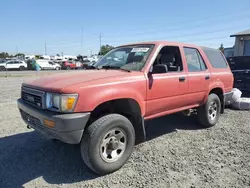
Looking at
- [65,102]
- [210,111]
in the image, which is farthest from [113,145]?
[210,111]

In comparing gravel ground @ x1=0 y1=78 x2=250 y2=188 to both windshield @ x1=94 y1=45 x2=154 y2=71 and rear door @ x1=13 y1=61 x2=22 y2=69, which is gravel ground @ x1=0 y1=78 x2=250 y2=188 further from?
rear door @ x1=13 y1=61 x2=22 y2=69

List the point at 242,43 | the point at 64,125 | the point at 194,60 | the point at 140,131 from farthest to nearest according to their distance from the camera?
1. the point at 242,43
2. the point at 194,60
3. the point at 140,131
4. the point at 64,125

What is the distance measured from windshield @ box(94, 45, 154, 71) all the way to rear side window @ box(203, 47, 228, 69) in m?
1.99

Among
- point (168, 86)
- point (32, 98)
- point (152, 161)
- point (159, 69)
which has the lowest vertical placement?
point (152, 161)

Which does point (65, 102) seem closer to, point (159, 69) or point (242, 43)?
point (159, 69)

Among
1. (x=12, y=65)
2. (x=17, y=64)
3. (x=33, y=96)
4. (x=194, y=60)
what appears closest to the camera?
(x=33, y=96)

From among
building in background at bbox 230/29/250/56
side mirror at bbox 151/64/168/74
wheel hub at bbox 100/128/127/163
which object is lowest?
wheel hub at bbox 100/128/127/163

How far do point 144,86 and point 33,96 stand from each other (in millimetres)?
1717

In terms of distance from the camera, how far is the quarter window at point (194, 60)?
15.2 feet

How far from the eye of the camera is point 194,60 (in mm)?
4840

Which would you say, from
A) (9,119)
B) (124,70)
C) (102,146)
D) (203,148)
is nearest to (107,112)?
(102,146)

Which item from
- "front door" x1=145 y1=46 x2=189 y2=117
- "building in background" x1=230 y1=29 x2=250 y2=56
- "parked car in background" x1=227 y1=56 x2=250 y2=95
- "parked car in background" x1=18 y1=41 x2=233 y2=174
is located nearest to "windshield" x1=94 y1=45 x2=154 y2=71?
"parked car in background" x1=18 y1=41 x2=233 y2=174

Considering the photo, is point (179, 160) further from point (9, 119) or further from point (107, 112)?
point (9, 119)

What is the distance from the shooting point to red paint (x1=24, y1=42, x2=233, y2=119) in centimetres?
294
